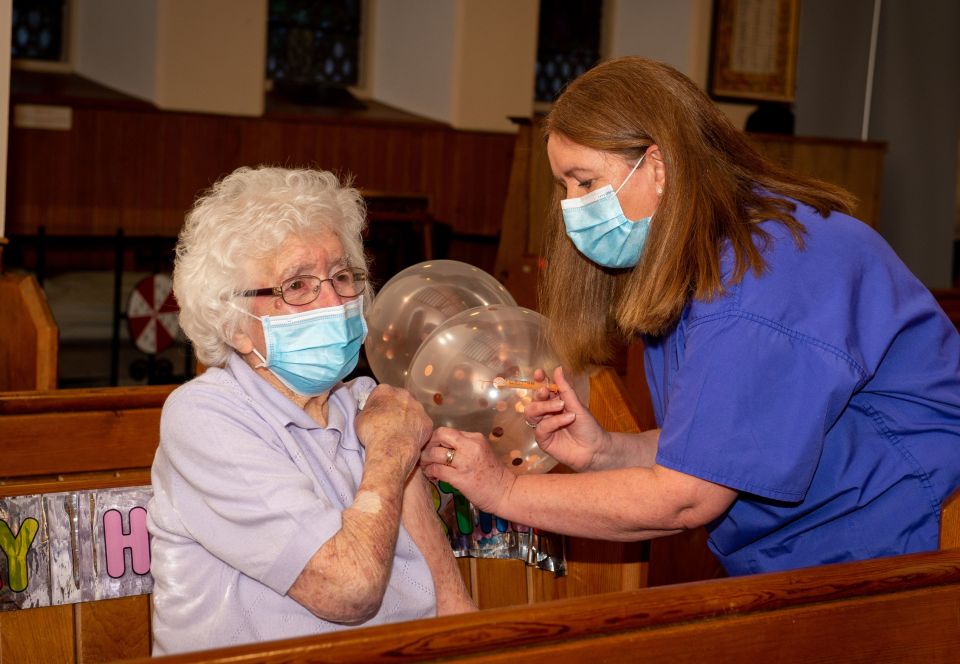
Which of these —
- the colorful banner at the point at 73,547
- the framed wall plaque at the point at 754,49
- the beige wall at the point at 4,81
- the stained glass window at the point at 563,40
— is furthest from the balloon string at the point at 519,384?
the framed wall plaque at the point at 754,49

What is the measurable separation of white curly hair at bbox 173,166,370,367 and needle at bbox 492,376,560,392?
448mm

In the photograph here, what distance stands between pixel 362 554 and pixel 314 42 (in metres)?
9.60

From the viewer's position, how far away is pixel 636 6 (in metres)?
11.1

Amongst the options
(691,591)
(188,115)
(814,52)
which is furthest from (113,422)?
(188,115)

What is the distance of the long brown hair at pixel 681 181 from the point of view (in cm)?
182

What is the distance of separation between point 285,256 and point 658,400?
782 millimetres

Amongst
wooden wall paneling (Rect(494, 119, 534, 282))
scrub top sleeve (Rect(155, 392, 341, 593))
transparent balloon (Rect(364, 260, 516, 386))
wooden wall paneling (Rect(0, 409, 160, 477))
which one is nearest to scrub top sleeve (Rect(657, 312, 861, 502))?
scrub top sleeve (Rect(155, 392, 341, 593))

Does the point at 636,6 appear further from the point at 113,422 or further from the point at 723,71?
the point at 113,422

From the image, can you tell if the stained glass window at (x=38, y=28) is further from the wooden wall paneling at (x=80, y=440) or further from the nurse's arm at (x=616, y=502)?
the nurse's arm at (x=616, y=502)

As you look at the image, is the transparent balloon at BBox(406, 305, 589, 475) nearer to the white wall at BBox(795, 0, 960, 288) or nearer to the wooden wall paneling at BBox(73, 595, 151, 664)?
the wooden wall paneling at BBox(73, 595, 151, 664)

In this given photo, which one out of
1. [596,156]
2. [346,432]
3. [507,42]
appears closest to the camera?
[596,156]

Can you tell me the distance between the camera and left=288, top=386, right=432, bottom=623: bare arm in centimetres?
170

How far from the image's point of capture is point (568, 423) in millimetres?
2244

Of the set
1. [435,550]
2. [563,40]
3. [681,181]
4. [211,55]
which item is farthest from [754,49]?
[435,550]
